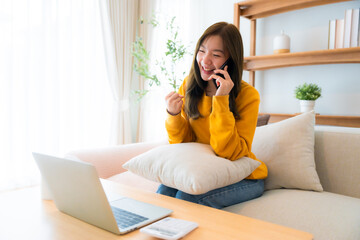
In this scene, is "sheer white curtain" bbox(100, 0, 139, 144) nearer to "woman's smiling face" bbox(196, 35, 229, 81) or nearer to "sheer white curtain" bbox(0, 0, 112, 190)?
"sheer white curtain" bbox(0, 0, 112, 190)

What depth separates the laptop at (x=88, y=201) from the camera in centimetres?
70

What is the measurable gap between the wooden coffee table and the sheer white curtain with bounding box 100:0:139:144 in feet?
8.28

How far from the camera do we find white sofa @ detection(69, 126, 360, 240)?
1.04 metres

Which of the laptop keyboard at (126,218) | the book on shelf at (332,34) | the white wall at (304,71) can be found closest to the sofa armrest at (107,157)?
the laptop keyboard at (126,218)

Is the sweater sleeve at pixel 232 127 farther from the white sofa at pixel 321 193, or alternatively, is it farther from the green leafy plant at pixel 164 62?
the green leafy plant at pixel 164 62

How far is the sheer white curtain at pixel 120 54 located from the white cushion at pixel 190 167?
2.33m

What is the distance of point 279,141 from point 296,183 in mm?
208

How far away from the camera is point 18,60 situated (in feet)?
8.61

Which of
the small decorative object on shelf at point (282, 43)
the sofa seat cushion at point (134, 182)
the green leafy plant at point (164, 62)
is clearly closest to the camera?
the sofa seat cushion at point (134, 182)

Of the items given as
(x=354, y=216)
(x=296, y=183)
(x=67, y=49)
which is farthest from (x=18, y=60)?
(x=354, y=216)

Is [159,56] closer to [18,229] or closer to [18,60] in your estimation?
[18,60]

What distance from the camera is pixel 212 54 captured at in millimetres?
1309

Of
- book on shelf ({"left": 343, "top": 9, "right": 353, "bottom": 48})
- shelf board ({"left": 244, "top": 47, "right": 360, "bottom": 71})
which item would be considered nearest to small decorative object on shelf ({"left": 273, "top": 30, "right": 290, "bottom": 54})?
shelf board ({"left": 244, "top": 47, "right": 360, "bottom": 71})

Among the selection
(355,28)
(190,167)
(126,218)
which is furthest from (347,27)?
(126,218)
